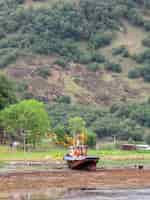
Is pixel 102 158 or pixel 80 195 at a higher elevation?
pixel 80 195

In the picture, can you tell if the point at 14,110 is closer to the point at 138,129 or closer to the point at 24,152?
the point at 24,152

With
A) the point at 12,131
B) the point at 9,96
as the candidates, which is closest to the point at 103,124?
the point at 9,96

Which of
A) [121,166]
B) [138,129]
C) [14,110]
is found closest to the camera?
[121,166]

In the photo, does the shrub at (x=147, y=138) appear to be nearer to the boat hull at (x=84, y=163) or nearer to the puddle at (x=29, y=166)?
the puddle at (x=29, y=166)

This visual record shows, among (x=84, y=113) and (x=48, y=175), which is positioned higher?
(x=48, y=175)

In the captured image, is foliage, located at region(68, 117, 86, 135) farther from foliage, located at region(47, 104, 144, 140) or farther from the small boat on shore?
the small boat on shore

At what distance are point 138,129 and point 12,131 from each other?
174ft

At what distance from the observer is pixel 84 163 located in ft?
289

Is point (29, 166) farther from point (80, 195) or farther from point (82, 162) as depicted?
point (80, 195)

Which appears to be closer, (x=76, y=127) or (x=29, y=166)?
(x=29, y=166)

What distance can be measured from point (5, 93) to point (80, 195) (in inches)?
3348

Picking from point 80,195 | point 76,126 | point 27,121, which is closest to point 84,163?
point 80,195

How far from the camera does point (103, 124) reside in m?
179

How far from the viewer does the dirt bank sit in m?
67.6
